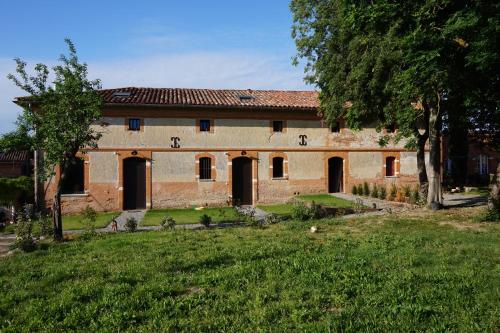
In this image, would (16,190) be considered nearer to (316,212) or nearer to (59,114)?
(59,114)

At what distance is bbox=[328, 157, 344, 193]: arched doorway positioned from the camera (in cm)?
2386

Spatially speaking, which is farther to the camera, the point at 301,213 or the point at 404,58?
the point at 301,213

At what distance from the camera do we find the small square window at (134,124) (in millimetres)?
20766

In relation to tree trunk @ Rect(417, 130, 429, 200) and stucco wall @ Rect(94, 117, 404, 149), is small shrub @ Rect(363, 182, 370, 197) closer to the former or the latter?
stucco wall @ Rect(94, 117, 404, 149)

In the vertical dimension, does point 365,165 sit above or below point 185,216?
above

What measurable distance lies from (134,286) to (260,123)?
666 inches

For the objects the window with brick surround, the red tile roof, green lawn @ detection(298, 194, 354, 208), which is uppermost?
the red tile roof

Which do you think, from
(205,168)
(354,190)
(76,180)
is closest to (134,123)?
(76,180)

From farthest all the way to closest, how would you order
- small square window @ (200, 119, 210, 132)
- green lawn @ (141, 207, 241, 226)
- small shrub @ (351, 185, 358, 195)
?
1. small shrub @ (351, 185, 358, 195)
2. small square window @ (200, 119, 210, 132)
3. green lawn @ (141, 207, 241, 226)

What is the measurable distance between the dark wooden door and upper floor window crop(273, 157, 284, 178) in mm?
7419

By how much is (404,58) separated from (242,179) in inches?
504

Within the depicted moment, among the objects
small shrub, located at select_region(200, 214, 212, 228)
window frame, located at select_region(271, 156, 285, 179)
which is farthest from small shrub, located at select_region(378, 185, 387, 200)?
small shrub, located at select_region(200, 214, 212, 228)

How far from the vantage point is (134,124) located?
68.4 ft

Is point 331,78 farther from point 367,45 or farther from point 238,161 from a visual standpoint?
point 238,161
